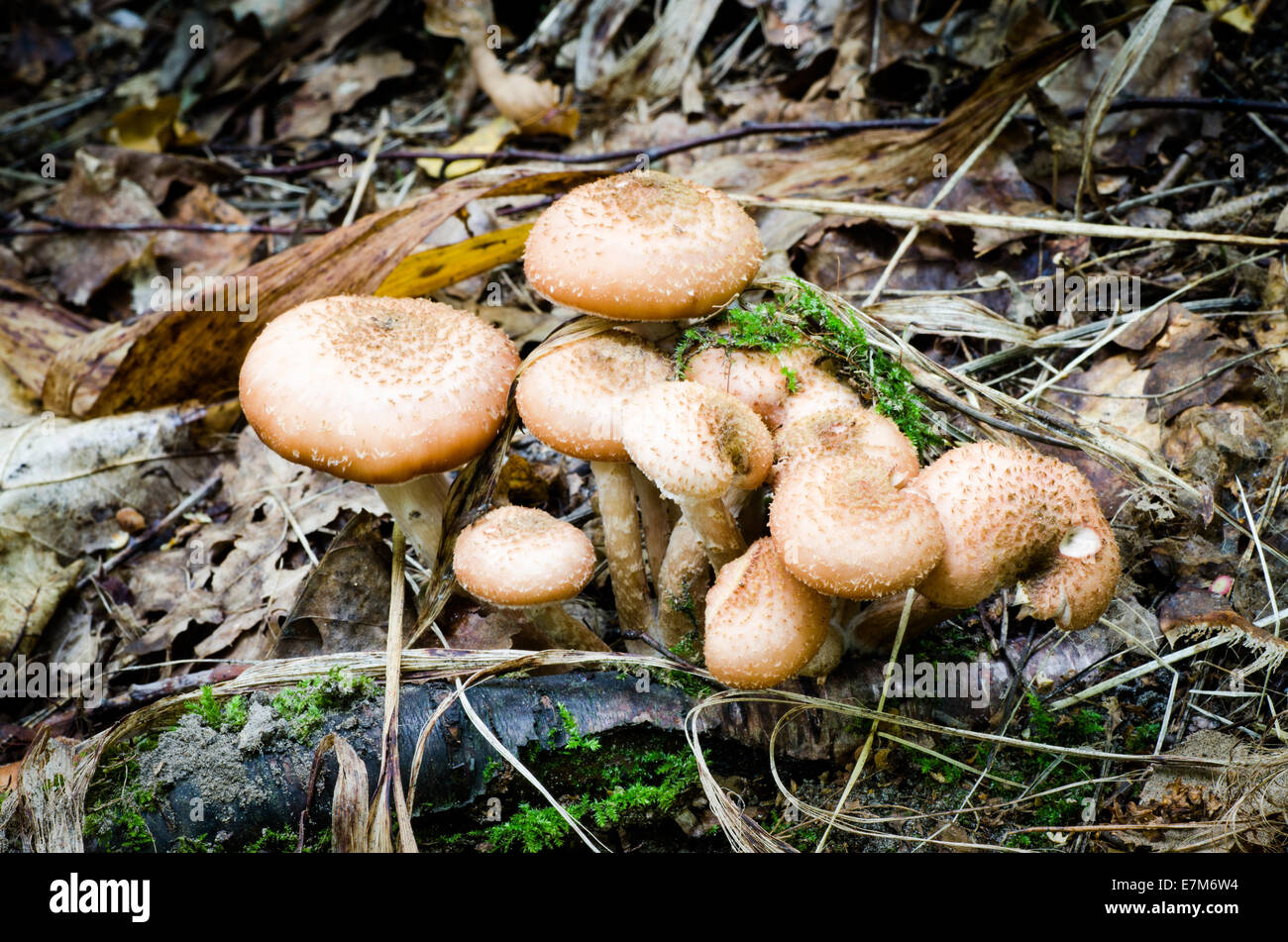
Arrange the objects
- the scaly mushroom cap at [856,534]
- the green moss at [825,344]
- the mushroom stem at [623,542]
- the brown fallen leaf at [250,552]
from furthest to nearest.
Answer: the brown fallen leaf at [250,552]
the mushroom stem at [623,542]
the green moss at [825,344]
the scaly mushroom cap at [856,534]

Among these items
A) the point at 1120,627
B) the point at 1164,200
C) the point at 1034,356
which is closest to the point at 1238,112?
the point at 1164,200

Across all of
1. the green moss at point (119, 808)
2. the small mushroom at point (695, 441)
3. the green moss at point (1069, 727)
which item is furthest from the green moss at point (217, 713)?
the green moss at point (1069, 727)

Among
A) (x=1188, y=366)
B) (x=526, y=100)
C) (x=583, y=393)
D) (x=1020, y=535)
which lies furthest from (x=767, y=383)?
(x=526, y=100)

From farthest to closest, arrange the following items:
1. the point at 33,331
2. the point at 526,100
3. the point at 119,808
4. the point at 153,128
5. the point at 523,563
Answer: the point at 153,128, the point at 526,100, the point at 33,331, the point at 523,563, the point at 119,808

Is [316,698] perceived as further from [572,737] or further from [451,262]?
[451,262]

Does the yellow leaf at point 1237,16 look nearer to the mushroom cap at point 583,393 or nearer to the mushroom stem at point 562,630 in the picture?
the mushroom cap at point 583,393
